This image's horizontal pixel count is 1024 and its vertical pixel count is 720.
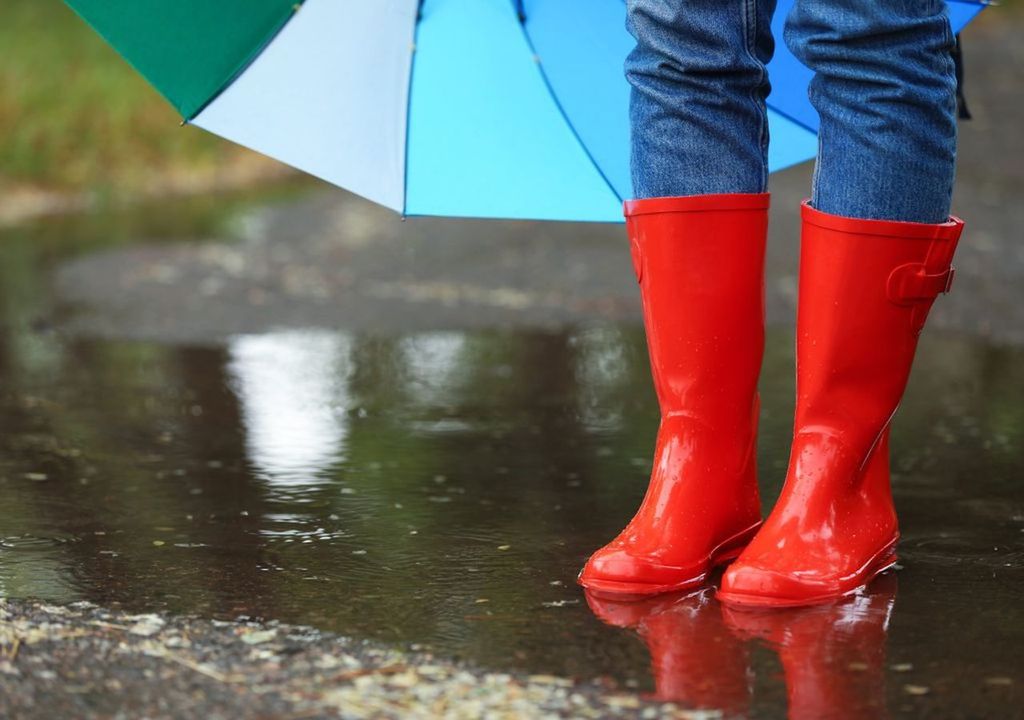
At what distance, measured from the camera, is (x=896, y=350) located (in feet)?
5.59

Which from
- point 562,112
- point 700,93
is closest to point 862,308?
point 700,93

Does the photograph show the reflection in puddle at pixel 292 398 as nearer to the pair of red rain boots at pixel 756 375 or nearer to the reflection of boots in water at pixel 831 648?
the pair of red rain boots at pixel 756 375

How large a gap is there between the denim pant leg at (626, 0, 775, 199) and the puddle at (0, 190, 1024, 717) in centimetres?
47

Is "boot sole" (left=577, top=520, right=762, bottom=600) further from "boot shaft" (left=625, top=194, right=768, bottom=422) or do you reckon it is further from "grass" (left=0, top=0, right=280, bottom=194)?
"grass" (left=0, top=0, right=280, bottom=194)

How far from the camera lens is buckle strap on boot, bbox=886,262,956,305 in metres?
1.67

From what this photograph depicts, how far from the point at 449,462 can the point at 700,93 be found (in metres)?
0.86

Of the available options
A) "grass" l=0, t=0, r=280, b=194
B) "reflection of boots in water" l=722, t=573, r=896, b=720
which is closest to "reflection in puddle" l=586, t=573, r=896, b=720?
"reflection of boots in water" l=722, t=573, r=896, b=720

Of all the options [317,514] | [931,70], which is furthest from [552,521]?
[931,70]

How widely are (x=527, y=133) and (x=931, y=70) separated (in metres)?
0.82

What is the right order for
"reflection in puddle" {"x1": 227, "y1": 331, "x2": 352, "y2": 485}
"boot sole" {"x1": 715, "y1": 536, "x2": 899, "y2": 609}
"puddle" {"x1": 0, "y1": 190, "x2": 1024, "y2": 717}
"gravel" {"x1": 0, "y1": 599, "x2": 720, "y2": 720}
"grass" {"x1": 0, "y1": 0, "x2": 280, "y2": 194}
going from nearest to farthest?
"gravel" {"x1": 0, "y1": 599, "x2": 720, "y2": 720} → "puddle" {"x1": 0, "y1": 190, "x2": 1024, "y2": 717} → "boot sole" {"x1": 715, "y1": 536, "x2": 899, "y2": 609} → "reflection in puddle" {"x1": 227, "y1": 331, "x2": 352, "y2": 485} → "grass" {"x1": 0, "y1": 0, "x2": 280, "y2": 194}

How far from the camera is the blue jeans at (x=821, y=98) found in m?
Result: 1.63

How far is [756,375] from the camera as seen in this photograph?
176 cm

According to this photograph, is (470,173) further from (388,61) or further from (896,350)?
(896,350)

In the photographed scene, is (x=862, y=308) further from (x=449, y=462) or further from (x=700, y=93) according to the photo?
(x=449, y=462)
